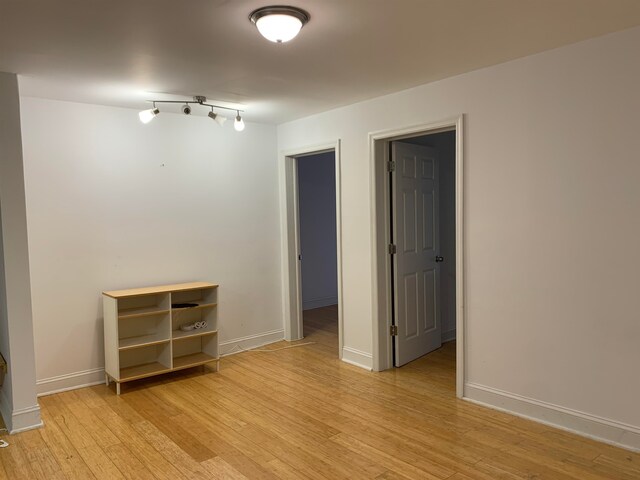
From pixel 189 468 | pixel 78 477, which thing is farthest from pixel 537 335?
pixel 78 477

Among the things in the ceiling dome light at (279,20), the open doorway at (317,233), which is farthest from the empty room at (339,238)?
the open doorway at (317,233)

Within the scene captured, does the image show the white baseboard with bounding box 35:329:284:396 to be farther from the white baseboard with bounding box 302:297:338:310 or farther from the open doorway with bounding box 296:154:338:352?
the white baseboard with bounding box 302:297:338:310

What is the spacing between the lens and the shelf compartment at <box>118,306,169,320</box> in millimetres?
3859

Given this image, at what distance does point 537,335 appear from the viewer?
3100 mm

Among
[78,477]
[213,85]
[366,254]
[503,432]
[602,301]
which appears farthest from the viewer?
[366,254]

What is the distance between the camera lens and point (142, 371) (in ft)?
13.2

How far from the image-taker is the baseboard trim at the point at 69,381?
3828 mm

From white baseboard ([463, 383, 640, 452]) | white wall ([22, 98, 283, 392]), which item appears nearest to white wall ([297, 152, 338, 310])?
white wall ([22, 98, 283, 392])

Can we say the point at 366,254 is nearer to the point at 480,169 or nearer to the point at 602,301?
the point at 480,169

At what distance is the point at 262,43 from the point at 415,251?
8.13 feet

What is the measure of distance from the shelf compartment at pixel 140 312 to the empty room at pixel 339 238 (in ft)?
0.09

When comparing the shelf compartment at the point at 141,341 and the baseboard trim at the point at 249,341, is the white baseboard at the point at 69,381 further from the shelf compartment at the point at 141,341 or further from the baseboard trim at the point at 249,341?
the baseboard trim at the point at 249,341

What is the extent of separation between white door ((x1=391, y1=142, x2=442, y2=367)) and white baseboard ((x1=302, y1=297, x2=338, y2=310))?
272 centimetres

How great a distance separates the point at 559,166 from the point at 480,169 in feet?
1.79
